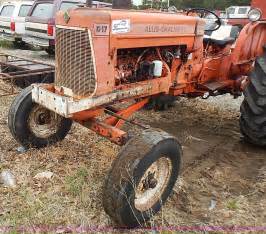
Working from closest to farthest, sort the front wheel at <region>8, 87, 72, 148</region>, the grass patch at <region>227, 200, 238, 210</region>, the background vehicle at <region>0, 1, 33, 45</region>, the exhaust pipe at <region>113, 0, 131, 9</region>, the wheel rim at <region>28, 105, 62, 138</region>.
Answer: the grass patch at <region>227, 200, 238, 210</region>
the exhaust pipe at <region>113, 0, 131, 9</region>
the front wheel at <region>8, 87, 72, 148</region>
the wheel rim at <region>28, 105, 62, 138</region>
the background vehicle at <region>0, 1, 33, 45</region>

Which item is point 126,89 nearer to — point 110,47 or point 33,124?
point 110,47

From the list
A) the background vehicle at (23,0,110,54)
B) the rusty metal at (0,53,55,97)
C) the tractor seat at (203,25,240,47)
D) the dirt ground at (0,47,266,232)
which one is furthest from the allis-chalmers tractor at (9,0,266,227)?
the background vehicle at (23,0,110,54)

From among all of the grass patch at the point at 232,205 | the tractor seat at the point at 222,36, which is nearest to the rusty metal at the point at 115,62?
the tractor seat at the point at 222,36

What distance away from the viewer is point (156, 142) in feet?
10.9

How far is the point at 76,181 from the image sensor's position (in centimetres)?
388

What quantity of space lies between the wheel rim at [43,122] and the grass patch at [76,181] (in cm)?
75

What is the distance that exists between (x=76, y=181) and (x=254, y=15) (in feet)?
10.3

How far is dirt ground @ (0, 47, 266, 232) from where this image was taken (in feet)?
11.3

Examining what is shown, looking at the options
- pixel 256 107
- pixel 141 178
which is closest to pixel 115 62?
pixel 141 178

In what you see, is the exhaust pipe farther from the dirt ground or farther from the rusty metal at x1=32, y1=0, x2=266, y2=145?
the dirt ground

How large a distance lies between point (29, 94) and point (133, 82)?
1.14m

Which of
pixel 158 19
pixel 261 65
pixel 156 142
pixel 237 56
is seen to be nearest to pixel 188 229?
pixel 156 142

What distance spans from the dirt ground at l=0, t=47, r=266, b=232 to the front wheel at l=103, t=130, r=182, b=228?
177 millimetres

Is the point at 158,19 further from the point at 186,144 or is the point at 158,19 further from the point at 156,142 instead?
the point at 186,144
